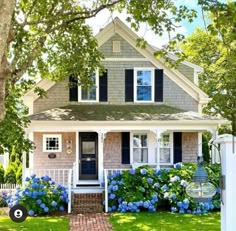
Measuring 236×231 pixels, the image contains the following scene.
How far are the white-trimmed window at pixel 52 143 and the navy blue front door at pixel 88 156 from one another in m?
0.90

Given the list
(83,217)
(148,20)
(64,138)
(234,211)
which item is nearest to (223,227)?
(234,211)

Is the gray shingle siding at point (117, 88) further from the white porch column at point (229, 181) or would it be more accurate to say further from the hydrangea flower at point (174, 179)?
the white porch column at point (229, 181)

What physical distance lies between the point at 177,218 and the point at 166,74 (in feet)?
23.2

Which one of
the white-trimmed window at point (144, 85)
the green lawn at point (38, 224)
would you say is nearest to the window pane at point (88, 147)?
the white-trimmed window at point (144, 85)

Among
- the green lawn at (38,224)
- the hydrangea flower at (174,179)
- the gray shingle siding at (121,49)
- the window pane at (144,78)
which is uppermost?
the gray shingle siding at (121,49)

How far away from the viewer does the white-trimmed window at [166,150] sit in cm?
1772

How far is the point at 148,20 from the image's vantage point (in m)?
10.6

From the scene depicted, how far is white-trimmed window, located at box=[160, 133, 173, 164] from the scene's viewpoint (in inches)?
698

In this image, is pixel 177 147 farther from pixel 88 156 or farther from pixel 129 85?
pixel 88 156

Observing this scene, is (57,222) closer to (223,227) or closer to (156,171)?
(156,171)

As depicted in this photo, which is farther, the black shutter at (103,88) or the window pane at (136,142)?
the black shutter at (103,88)

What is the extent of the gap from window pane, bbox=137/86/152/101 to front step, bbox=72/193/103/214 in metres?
4.69

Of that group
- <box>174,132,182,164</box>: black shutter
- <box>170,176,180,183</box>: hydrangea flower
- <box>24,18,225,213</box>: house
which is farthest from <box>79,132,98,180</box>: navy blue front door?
<box>170,176,180,183</box>: hydrangea flower

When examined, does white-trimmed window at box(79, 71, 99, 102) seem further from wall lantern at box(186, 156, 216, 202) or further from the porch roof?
wall lantern at box(186, 156, 216, 202)
